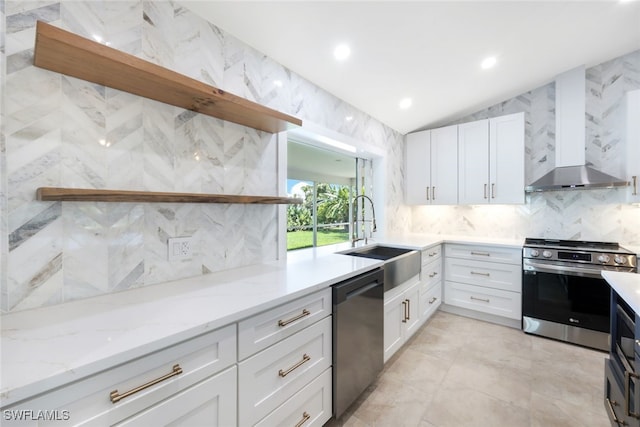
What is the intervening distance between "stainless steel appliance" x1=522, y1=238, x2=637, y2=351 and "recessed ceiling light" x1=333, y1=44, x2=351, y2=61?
256cm

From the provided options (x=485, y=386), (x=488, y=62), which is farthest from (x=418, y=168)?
(x=485, y=386)

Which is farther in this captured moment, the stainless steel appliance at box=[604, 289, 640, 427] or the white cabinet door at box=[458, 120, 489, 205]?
the white cabinet door at box=[458, 120, 489, 205]

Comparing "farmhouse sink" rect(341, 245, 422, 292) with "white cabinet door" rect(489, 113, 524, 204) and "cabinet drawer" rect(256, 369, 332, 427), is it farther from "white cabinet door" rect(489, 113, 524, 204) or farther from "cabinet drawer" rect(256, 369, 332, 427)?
"white cabinet door" rect(489, 113, 524, 204)

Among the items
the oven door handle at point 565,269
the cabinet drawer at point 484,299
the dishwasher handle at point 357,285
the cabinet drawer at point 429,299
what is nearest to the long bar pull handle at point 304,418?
the dishwasher handle at point 357,285

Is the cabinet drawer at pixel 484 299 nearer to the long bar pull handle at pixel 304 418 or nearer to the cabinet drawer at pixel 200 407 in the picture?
the long bar pull handle at pixel 304 418

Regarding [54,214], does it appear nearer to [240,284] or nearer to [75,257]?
[75,257]

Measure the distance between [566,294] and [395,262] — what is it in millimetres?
1835

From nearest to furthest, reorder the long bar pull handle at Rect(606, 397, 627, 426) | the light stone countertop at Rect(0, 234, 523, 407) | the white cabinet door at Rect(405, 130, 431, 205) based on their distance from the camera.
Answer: the light stone countertop at Rect(0, 234, 523, 407), the long bar pull handle at Rect(606, 397, 627, 426), the white cabinet door at Rect(405, 130, 431, 205)

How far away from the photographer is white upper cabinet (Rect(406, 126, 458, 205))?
3418mm

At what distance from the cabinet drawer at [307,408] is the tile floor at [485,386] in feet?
Result: 0.87

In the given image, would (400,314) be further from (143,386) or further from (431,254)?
(143,386)

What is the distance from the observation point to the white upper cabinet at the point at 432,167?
11.2 feet

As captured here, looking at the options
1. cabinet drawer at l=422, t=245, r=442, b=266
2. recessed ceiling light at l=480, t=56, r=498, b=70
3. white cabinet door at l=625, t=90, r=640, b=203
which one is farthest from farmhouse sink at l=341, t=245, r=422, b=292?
white cabinet door at l=625, t=90, r=640, b=203

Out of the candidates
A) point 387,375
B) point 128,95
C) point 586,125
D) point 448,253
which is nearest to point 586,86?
point 586,125
